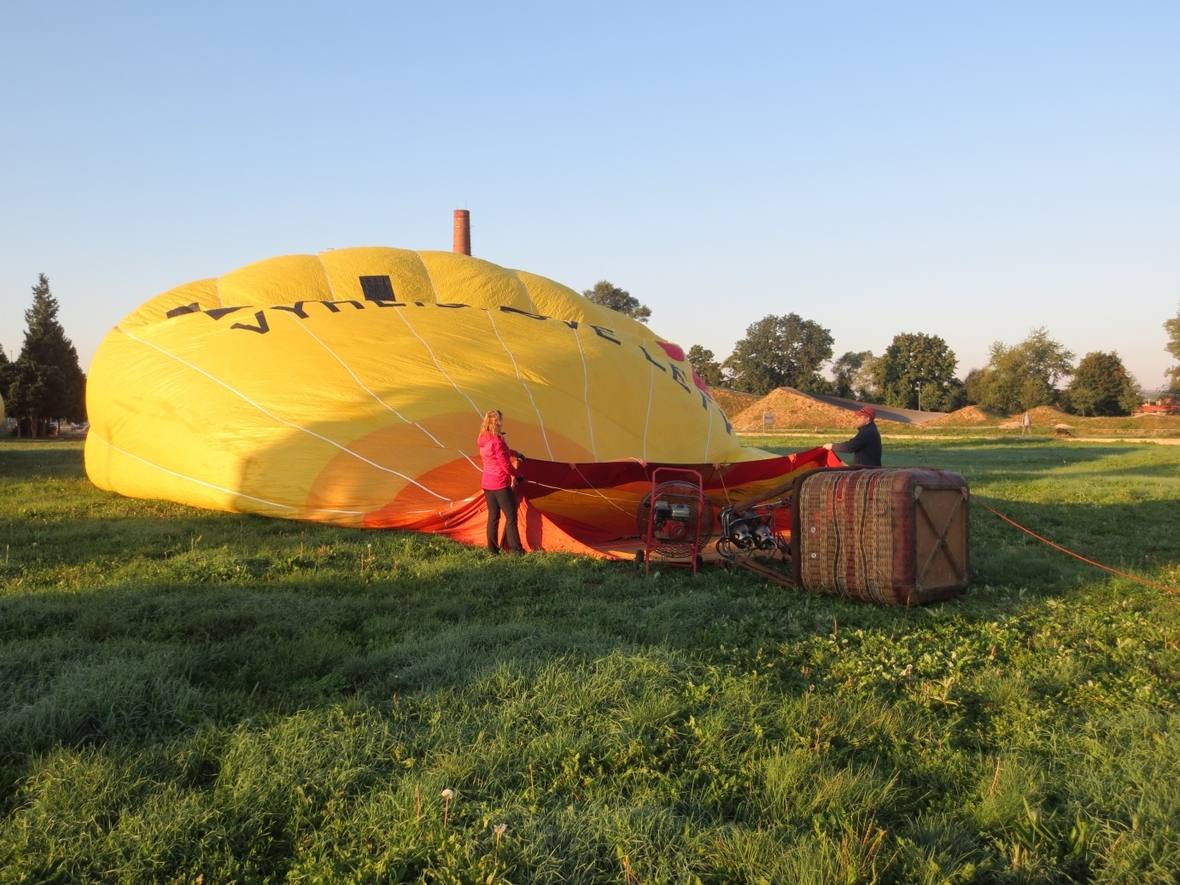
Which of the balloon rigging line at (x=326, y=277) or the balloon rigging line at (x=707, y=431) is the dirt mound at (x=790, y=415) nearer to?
the balloon rigging line at (x=707, y=431)

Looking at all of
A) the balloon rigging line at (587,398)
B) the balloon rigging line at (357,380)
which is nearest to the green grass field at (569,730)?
the balloon rigging line at (357,380)

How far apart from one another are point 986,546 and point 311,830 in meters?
6.85

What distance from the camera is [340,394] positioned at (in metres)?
8.30

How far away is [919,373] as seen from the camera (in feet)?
240

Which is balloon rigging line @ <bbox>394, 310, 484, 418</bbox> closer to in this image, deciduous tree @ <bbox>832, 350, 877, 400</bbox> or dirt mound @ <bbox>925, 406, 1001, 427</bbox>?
dirt mound @ <bbox>925, 406, 1001, 427</bbox>

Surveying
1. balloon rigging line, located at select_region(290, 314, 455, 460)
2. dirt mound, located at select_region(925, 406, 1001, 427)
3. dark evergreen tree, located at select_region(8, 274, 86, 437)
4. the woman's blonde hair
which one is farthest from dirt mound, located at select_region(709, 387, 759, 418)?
the woman's blonde hair

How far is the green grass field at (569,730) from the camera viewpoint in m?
2.49

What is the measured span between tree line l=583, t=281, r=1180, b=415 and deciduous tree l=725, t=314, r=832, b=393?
9cm

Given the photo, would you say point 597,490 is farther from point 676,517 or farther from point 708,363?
point 708,363

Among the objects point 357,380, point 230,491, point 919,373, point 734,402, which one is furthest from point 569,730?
point 919,373

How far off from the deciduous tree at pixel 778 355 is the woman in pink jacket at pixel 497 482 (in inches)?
2840

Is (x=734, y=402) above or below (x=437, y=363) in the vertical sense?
above

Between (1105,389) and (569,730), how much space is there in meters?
69.2

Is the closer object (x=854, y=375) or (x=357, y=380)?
(x=357, y=380)
